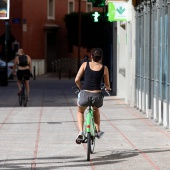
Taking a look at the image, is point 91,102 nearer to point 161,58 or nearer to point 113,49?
point 161,58

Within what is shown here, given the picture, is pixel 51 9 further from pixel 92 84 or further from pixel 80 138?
pixel 80 138

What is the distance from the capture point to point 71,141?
1583 centimetres

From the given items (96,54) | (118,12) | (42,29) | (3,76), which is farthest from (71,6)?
(96,54)

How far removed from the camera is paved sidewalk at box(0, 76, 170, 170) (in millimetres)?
12562

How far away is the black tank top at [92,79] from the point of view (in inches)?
531

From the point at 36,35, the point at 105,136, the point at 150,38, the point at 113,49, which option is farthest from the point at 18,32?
the point at 105,136

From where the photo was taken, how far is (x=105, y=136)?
16.9 metres

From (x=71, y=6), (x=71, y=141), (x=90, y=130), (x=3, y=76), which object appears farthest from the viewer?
(x=71, y=6)

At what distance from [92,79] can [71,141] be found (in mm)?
2611

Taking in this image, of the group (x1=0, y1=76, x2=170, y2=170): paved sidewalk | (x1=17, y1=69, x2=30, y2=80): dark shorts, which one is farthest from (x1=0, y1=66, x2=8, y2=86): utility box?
(x1=0, y1=76, x2=170, y2=170): paved sidewalk

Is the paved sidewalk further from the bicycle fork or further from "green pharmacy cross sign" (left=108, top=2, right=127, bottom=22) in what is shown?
"green pharmacy cross sign" (left=108, top=2, right=127, bottom=22)

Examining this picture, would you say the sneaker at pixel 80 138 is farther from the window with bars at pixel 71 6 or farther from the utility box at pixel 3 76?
the window with bars at pixel 71 6

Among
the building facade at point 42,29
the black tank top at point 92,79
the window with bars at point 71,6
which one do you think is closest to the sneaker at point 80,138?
the black tank top at point 92,79

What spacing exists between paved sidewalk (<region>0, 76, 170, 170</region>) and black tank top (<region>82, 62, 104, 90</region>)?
1.12 m
